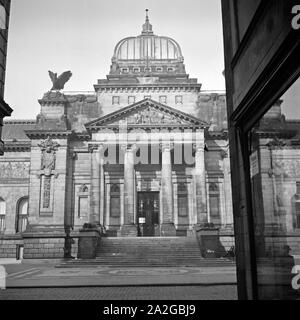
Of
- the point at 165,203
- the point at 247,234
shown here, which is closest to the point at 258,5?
the point at 247,234

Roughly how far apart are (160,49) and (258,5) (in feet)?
145

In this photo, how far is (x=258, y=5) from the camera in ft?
25.6

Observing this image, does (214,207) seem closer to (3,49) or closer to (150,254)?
(150,254)

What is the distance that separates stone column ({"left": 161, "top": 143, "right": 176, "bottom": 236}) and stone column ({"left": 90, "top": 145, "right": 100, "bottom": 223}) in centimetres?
670

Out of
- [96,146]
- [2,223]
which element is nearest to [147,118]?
[96,146]

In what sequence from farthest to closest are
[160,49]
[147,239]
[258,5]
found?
[160,49], [147,239], [258,5]

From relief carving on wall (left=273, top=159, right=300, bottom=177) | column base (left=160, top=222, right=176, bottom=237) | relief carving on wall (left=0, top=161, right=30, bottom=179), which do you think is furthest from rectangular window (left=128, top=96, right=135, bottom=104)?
relief carving on wall (left=273, top=159, right=300, bottom=177)

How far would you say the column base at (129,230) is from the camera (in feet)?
132

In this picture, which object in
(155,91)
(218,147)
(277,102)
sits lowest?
(277,102)

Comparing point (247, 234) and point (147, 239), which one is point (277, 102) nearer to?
point (247, 234)

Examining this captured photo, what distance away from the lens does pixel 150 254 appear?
3491 cm

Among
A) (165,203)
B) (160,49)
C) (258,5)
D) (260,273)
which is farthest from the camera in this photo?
(160,49)

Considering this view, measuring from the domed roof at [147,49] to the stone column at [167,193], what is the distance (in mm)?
13475
